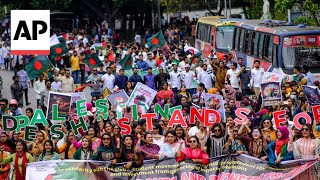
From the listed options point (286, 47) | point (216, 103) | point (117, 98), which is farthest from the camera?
point (286, 47)

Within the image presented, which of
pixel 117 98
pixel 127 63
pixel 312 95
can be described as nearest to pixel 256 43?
pixel 127 63

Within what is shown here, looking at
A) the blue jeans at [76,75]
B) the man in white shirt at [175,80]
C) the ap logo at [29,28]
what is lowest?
the blue jeans at [76,75]

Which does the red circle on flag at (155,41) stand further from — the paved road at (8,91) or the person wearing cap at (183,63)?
the person wearing cap at (183,63)

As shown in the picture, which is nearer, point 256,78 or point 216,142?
point 216,142

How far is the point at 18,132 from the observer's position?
1395cm

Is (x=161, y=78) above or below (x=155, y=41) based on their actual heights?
below

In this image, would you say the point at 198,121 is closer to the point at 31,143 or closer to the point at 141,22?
the point at 31,143

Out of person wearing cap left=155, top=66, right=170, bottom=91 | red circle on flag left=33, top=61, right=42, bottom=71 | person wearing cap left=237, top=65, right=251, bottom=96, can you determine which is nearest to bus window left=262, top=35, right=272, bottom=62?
person wearing cap left=237, top=65, right=251, bottom=96

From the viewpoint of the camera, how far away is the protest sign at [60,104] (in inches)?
585

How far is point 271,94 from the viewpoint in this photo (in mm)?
16047

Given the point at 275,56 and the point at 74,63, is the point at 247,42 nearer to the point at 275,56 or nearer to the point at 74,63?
the point at 275,56

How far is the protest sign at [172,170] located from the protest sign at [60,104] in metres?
2.78

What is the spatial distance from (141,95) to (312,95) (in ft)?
11.6

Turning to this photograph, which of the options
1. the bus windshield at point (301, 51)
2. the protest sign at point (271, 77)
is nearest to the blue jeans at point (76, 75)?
the bus windshield at point (301, 51)
